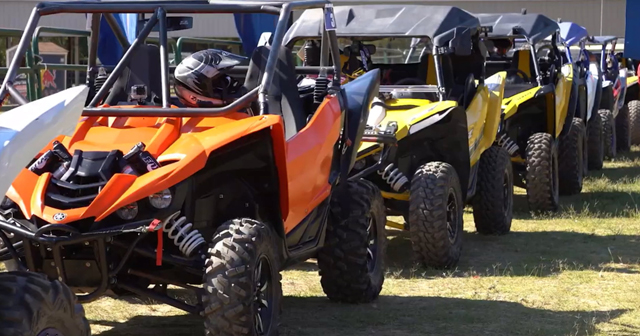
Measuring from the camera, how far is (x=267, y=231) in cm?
505

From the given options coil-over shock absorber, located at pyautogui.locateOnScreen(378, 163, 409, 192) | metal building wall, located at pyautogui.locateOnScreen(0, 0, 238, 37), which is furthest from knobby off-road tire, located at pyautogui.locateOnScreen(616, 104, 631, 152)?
coil-over shock absorber, located at pyautogui.locateOnScreen(378, 163, 409, 192)

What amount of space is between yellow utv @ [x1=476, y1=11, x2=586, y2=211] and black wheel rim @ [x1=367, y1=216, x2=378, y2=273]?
12.4ft

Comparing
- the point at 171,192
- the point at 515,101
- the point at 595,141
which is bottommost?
the point at 595,141

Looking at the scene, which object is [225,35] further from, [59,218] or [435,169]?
[59,218]

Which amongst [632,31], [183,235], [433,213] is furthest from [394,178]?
[632,31]

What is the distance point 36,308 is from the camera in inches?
144

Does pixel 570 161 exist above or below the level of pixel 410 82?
below

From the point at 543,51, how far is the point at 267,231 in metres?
8.33

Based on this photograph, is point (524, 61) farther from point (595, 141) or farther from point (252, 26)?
point (595, 141)

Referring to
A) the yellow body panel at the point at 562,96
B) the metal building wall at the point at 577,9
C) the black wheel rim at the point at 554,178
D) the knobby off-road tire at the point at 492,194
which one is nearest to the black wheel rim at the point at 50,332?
the knobby off-road tire at the point at 492,194

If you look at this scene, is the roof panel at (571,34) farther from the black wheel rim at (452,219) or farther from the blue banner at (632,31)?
the black wheel rim at (452,219)

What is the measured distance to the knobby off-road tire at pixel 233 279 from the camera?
4730 mm

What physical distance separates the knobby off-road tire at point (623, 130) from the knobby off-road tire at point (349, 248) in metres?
11.5

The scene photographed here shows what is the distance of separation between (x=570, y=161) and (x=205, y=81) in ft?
24.0
